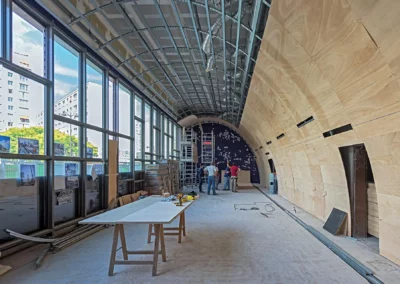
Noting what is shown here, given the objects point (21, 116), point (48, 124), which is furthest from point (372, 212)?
point (21, 116)

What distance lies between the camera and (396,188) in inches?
138

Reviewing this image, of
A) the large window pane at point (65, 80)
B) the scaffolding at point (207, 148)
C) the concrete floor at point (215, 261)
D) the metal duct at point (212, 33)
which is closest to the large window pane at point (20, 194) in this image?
the concrete floor at point (215, 261)

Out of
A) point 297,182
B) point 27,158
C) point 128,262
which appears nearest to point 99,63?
point 27,158

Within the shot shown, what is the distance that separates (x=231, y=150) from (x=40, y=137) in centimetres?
1444

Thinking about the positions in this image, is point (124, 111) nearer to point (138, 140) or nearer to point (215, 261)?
point (138, 140)

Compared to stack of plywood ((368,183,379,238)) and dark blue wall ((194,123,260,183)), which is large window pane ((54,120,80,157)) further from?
dark blue wall ((194,123,260,183))

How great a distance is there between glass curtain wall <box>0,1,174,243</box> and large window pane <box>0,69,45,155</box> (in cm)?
1

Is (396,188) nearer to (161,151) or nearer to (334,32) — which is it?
(334,32)

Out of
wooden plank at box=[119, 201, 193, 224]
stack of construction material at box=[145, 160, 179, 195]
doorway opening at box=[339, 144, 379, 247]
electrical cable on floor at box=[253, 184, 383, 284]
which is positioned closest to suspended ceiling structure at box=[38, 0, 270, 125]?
stack of construction material at box=[145, 160, 179, 195]

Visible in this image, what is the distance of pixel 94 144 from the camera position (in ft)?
21.4

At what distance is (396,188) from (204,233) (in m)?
3.30

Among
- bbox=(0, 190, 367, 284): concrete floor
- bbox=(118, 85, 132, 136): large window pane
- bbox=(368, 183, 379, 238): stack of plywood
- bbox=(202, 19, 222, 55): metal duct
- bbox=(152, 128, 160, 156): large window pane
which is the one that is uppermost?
bbox=(202, 19, 222, 55): metal duct

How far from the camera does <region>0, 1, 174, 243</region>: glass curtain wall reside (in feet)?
13.4

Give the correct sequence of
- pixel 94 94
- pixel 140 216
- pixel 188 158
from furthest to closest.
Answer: pixel 188 158 → pixel 94 94 → pixel 140 216
